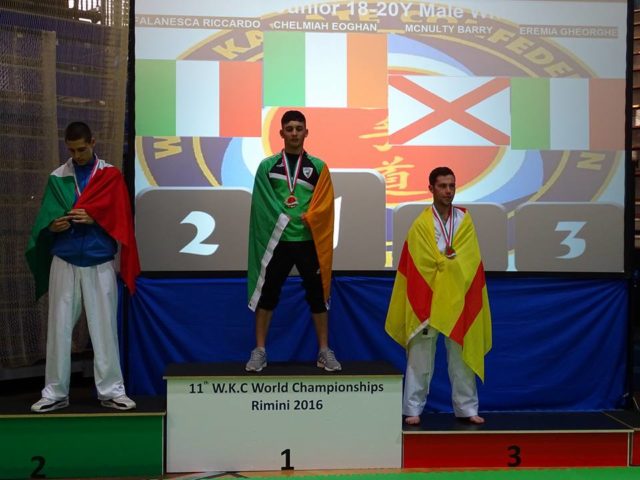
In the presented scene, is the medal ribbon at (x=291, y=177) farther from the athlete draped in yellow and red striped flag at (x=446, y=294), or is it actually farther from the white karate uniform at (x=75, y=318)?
the white karate uniform at (x=75, y=318)

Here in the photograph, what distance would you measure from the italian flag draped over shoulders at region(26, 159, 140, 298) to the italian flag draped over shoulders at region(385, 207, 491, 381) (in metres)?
1.44

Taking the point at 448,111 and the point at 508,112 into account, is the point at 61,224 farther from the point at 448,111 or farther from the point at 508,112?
the point at 508,112

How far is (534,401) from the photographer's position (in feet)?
15.6

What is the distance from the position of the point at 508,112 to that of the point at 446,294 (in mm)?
1420

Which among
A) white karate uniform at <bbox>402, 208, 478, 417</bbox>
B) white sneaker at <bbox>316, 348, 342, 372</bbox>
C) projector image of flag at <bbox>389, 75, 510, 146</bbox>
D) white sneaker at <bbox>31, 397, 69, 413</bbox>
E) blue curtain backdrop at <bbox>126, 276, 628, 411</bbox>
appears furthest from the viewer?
projector image of flag at <bbox>389, 75, 510, 146</bbox>

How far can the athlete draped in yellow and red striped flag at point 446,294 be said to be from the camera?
156 inches

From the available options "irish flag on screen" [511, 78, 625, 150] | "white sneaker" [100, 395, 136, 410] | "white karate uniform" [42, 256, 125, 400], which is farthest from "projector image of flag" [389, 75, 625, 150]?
"white sneaker" [100, 395, 136, 410]

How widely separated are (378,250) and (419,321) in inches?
31.5

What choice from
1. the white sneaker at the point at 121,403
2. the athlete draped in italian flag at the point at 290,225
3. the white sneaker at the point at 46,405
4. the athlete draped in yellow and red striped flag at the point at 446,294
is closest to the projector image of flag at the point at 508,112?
the athlete draped in yellow and red striped flag at the point at 446,294

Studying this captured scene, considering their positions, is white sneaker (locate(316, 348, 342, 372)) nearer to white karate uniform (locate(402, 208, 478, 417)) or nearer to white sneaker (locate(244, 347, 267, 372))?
white sneaker (locate(244, 347, 267, 372))

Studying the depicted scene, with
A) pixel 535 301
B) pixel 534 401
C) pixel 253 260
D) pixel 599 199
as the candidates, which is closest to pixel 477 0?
pixel 599 199

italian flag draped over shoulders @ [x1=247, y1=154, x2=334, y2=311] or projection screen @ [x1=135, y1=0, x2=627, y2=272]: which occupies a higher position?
projection screen @ [x1=135, y1=0, x2=627, y2=272]

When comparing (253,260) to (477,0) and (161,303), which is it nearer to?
(161,303)

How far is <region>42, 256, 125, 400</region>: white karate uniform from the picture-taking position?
371 centimetres
